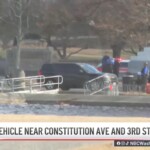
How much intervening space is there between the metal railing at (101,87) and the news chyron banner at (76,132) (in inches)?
662

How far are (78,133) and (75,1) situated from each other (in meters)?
48.8

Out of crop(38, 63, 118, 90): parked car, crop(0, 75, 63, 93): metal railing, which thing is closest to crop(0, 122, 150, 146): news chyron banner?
crop(0, 75, 63, 93): metal railing

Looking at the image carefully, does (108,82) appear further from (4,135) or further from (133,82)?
(4,135)

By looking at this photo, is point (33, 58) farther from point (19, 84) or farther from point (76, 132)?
point (76, 132)

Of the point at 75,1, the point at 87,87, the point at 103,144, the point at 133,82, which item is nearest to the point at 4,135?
the point at 103,144

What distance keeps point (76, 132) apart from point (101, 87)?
17653 millimetres

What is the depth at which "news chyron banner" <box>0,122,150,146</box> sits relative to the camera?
284 inches

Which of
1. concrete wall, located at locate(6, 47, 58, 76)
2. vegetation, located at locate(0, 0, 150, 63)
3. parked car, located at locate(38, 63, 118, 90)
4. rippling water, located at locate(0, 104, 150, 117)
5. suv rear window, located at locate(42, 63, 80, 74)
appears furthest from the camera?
concrete wall, located at locate(6, 47, 58, 76)

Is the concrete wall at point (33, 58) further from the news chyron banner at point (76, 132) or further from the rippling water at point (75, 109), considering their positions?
the news chyron banner at point (76, 132)

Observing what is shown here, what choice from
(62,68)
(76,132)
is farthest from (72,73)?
(76,132)

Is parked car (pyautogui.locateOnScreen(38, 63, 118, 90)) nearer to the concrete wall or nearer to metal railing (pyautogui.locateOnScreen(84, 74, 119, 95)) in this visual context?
metal railing (pyautogui.locateOnScreen(84, 74, 119, 95))

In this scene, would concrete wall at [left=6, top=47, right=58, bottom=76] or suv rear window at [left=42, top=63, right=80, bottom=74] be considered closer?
suv rear window at [left=42, top=63, right=80, bottom=74]

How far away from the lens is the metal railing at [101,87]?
2441 centimetres

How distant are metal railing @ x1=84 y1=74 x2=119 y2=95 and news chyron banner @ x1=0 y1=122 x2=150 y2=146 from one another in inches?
662
